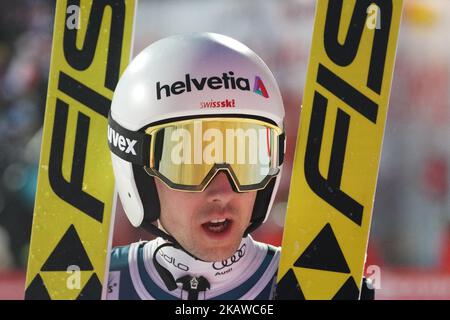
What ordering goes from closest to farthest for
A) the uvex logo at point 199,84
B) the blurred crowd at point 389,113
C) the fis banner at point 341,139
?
the uvex logo at point 199,84 → the fis banner at point 341,139 → the blurred crowd at point 389,113

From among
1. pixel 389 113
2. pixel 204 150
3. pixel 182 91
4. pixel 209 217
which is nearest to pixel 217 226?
pixel 209 217

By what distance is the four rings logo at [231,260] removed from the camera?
176 centimetres

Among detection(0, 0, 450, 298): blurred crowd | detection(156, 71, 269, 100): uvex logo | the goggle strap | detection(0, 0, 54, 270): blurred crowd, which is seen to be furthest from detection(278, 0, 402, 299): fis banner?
detection(0, 0, 54, 270): blurred crowd

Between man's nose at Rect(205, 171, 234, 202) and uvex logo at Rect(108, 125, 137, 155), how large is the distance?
0.17 metres

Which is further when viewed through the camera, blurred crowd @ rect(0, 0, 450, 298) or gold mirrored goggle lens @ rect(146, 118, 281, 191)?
blurred crowd @ rect(0, 0, 450, 298)

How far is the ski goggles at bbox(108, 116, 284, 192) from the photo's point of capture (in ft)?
5.33

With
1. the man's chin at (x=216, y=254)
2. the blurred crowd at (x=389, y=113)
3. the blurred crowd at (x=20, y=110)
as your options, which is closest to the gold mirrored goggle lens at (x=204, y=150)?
the man's chin at (x=216, y=254)

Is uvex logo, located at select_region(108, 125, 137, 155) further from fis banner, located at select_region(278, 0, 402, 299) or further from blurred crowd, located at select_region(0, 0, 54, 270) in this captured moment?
blurred crowd, located at select_region(0, 0, 54, 270)

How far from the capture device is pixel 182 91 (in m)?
1.61

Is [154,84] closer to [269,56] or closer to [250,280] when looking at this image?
[250,280]

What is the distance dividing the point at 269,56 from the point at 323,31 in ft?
3.13

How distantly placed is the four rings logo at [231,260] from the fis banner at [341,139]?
3.8 inches

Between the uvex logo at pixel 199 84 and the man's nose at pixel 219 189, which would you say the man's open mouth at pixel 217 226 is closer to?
the man's nose at pixel 219 189

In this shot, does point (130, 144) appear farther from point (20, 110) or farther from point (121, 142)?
point (20, 110)
